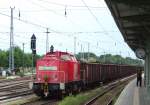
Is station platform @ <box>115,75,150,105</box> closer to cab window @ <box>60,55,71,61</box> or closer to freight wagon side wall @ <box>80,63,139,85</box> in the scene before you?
cab window @ <box>60,55,71,61</box>

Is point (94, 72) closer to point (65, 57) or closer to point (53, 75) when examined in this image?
point (65, 57)

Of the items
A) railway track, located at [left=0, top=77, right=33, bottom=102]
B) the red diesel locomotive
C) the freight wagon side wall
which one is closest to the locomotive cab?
the red diesel locomotive

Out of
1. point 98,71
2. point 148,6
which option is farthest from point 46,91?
point 98,71

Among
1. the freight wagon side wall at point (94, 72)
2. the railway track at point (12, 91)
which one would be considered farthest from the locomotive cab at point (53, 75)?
the freight wagon side wall at point (94, 72)

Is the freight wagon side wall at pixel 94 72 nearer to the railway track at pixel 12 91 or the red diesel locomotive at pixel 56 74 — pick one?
the red diesel locomotive at pixel 56 74

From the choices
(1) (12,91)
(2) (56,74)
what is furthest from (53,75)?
(1) (12,91)

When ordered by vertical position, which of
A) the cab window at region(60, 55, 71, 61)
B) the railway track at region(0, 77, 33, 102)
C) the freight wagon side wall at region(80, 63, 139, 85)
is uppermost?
the cab window at region(60, 55, 71, 61)

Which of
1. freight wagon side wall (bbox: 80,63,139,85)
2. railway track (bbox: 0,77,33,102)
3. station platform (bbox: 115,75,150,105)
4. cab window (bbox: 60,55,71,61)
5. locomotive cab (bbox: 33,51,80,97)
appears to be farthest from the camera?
freight wagon side wall (bbox: 80,63,139,85)

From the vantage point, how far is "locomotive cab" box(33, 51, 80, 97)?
2748cm

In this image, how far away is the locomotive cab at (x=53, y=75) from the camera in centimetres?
2748

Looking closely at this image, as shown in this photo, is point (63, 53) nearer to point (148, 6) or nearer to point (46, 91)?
point (46, 91)

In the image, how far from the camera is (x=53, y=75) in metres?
28.0

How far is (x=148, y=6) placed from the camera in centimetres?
1393

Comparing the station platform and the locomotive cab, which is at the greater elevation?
the locomotive cab
